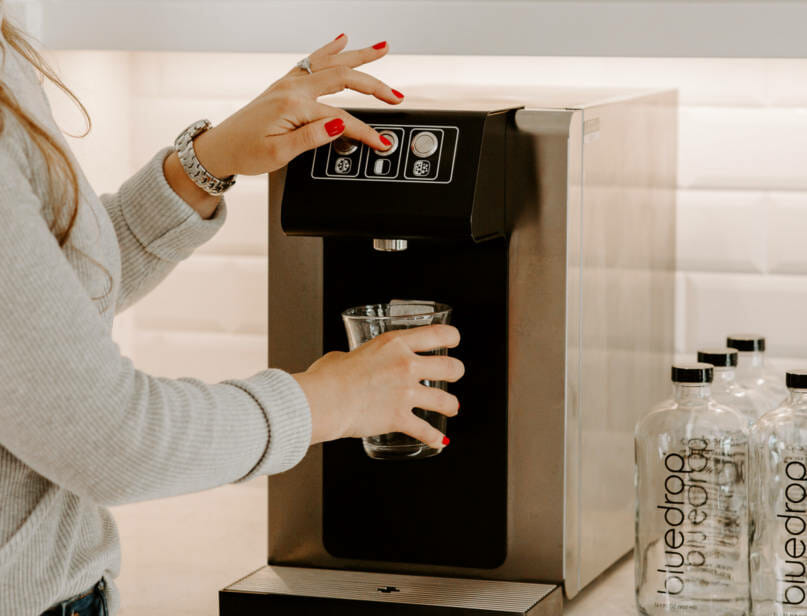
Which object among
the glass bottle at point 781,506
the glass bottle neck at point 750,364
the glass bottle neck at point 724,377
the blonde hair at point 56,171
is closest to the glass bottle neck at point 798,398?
the glass bottle at point 781,506

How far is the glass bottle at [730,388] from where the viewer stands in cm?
107

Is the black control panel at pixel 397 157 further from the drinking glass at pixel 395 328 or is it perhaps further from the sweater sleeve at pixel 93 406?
the sweater sleeve at pixel 93 406

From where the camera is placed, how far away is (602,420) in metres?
1.12

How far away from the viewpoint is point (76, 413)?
2.32ft

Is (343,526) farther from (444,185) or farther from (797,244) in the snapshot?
(797,244)

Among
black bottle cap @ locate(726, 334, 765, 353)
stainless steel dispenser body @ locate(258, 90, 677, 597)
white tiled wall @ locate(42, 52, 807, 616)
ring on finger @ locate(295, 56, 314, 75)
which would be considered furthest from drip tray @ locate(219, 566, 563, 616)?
ring on finger @ locate(295, 56, 314, 75)

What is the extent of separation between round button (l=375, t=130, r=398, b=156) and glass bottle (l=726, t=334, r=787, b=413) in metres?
0.45

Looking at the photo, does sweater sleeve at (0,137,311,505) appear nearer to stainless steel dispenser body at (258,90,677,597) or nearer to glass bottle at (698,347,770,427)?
stainless steel dispenser body at (258,90,677,597)

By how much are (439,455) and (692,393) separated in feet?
0.77

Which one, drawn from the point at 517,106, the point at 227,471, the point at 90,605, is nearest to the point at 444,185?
the point at 517,106

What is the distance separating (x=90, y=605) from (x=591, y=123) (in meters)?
0.58

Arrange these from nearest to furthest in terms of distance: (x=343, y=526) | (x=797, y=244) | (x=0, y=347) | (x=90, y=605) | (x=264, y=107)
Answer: (x=0, y=347) < (x=90, y=605) < (x=264, y=107) < (x=343, y=526) < (x=797, y=244)

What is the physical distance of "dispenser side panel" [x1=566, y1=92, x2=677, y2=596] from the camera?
1062 millimetres

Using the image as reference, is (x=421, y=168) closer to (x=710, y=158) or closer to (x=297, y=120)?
(x=297, y=120)
